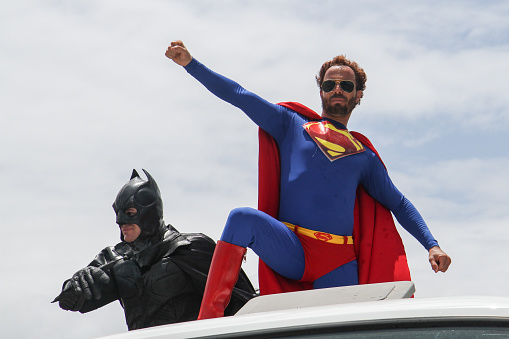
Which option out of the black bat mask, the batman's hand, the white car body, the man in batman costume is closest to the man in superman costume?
the man in batman costume

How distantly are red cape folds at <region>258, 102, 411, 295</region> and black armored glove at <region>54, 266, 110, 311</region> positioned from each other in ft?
4.02

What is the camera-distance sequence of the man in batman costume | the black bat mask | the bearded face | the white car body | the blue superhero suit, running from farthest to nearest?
the black bat mask → the man in batman costume → the bearded face → the blue superhero suit → the white car body

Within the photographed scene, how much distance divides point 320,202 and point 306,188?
4.7 inches

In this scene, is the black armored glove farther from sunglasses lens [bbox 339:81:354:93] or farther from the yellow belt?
sunglasses lens [bbox 339:81:354:93]

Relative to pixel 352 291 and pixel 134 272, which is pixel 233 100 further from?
pixel 352 291

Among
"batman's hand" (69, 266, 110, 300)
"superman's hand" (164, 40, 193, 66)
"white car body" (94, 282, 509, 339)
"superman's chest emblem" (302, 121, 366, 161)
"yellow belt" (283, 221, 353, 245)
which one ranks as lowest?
"white car body" (94, 282, 509, 339)

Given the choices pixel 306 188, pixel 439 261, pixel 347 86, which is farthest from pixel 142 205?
pixel 439 261

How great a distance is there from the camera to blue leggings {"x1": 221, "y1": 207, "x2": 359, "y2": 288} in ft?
13.3

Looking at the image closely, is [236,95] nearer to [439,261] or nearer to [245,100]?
[245,100]

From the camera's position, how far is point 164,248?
17.3 ft

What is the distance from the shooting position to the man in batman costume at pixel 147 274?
16.6 feet

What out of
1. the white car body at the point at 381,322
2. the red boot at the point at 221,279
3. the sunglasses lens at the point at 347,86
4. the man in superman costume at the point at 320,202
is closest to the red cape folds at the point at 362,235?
the man in superman costume at the point at 320,202

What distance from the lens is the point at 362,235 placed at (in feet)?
15.3

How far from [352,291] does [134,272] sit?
3.18 m
